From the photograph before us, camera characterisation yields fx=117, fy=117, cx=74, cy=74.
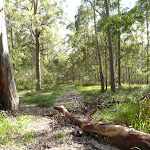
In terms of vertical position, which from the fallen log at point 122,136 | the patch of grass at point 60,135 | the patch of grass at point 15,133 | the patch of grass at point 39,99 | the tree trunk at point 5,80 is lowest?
the patch of grass at point 39,99

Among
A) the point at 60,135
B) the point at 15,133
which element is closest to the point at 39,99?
the point at 15,133

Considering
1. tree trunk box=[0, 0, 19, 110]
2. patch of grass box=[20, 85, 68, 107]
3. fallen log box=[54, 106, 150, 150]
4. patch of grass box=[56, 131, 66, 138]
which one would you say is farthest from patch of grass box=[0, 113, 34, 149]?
patch of grass box=[20, 85, 68, 107]

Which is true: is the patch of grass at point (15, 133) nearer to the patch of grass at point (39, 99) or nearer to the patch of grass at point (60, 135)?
the patch of grass at point (60, 135)

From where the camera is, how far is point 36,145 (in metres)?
2.73

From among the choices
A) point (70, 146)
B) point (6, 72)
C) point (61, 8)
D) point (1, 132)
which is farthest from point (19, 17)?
point (70, 146)

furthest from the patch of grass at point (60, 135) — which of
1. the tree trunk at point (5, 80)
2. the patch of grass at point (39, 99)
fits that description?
the patch of grass at point (39, 99)

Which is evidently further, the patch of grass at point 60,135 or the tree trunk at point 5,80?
the tree trunk at point 5,80

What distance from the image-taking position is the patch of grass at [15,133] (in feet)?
8.73

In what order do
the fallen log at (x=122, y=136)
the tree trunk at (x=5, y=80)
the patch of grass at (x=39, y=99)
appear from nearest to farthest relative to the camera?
the fallen log at (x=122, y=136), the tree trunk at (x=5, y=80), the patch of grass at (x=39, y=99)

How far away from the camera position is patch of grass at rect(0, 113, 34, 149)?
2.66 meters

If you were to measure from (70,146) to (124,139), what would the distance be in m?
1.20

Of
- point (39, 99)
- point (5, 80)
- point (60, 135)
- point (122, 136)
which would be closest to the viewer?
point (122, 136)

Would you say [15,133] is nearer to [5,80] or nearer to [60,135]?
[60,135]

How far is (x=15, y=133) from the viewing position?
123 inches
